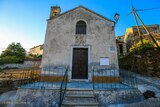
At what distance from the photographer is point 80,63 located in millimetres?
8133

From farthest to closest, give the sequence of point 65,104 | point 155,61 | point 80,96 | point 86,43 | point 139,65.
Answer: point 139,65 → point 155,61 → point 86,43 → point 80,96 → point 65,104

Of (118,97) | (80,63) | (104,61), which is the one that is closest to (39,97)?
(118,97)

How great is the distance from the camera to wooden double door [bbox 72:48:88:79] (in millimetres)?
7912

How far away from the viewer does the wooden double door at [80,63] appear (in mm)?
7912

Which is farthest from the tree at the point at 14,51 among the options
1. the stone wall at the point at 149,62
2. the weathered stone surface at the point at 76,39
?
the stone wall at the point at 149,62

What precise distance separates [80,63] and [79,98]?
368cm

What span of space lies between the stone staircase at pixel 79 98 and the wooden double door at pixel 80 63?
2.80 m

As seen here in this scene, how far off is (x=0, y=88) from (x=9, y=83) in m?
0.49

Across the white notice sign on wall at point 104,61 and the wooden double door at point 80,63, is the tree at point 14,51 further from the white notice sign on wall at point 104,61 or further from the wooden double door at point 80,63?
the white notice sign on wall at point 104,61

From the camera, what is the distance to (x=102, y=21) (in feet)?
28.3

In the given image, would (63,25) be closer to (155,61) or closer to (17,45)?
(155,61)

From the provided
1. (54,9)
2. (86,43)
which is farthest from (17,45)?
(86,43)

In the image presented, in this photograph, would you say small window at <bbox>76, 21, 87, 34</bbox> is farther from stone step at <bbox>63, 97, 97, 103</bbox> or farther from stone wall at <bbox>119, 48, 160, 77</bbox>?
stone wall at <bbox>119, 48, 160, 77</bbox>

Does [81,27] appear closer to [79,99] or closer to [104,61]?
[104,61]
